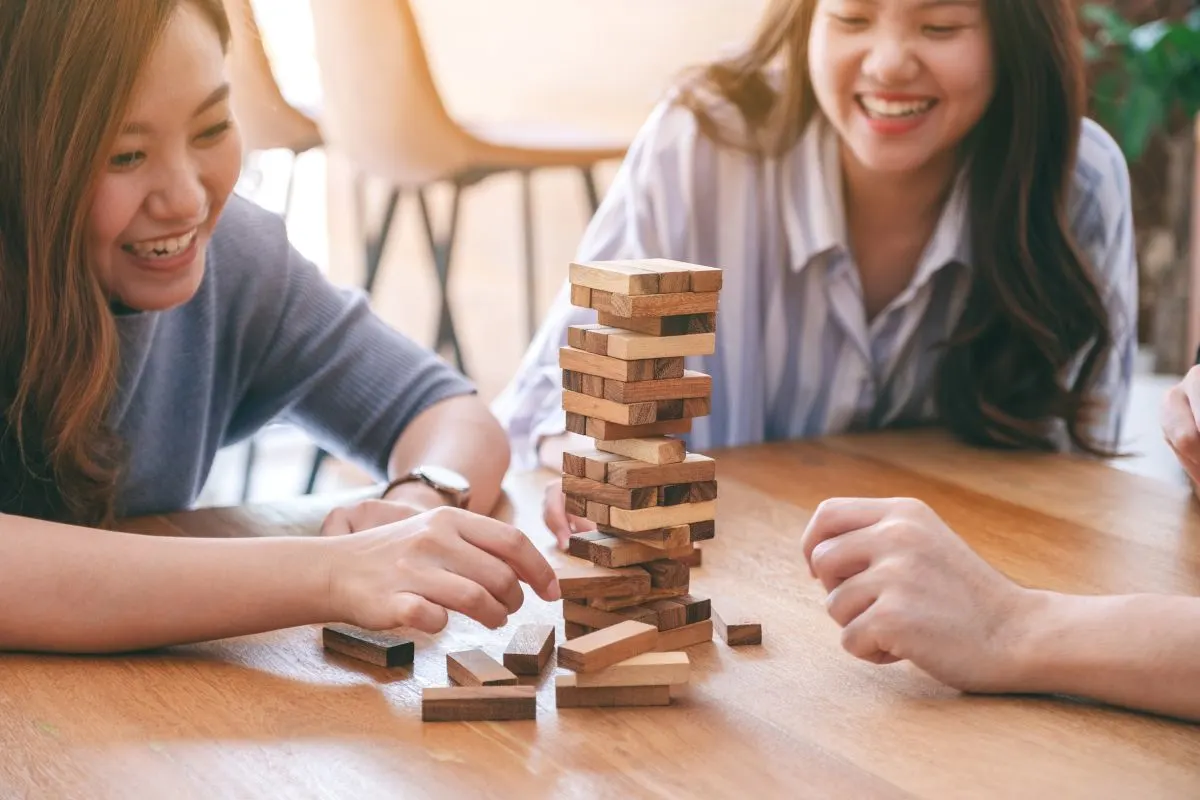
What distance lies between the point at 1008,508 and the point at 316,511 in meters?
0.83

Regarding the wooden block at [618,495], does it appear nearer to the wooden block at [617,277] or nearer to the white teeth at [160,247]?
the wooden block at [617,277]

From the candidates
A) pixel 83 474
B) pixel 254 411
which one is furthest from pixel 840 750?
pixel 254 411

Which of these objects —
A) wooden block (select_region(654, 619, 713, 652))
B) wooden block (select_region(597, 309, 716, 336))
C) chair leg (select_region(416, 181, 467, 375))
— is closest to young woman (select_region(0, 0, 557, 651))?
wooden block (select_region(654, 619, 713, 652))

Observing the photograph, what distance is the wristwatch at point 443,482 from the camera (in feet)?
5.64

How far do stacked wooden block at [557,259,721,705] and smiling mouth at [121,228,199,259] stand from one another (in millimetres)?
514

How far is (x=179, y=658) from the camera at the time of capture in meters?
1.37

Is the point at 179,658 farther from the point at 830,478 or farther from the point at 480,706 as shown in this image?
the point at 830,478

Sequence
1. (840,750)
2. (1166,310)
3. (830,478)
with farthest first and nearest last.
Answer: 1. (1166,310)
2. (830,478)
3. (840,750)

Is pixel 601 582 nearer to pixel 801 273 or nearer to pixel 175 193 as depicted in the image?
pixel 175 193

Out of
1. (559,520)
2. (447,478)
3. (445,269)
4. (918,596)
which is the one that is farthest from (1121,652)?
(445,269)

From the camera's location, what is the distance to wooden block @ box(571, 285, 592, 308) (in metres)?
1.35

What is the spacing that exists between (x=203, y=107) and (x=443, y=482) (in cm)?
48

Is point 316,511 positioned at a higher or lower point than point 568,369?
lower

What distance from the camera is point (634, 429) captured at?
4.39ft
